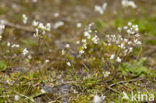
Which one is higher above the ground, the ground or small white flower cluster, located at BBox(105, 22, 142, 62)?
small white flower cluster, located at BBox(105, 22, 142, 62)

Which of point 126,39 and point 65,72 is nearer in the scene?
point 126,39

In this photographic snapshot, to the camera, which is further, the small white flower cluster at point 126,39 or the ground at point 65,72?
the small white flower cluster at point 126,39

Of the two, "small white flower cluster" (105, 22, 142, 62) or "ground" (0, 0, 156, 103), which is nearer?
"ground" (0, 0, 156, 103)

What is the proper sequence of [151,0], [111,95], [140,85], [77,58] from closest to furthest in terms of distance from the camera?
[111,95], [140,85], [77,58], [151,0]

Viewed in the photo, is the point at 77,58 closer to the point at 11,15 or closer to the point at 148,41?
the point at 148,41

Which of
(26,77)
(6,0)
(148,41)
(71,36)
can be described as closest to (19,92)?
(26,77)

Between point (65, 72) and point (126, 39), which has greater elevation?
point (126, 39)

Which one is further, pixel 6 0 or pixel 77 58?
pixel 6 0

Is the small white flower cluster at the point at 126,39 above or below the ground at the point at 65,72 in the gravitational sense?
above

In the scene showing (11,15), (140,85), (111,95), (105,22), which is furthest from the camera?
(105,22)

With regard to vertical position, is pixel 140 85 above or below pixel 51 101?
above

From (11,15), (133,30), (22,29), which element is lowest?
(133,30)
